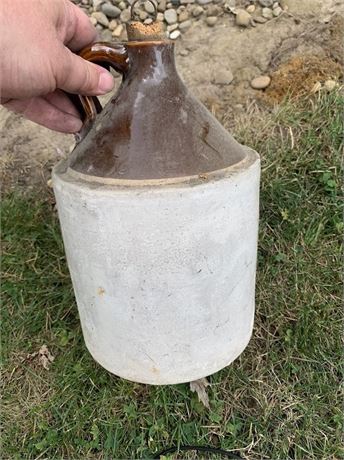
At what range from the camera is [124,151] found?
1155 mm

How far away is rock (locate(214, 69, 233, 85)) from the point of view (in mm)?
2264

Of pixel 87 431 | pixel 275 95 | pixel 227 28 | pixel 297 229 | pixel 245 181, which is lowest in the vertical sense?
pixel 87 431

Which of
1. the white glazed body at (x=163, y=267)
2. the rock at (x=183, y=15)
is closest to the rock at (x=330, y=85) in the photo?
the rock at (x=183, y=15)

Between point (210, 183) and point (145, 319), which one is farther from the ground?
point (210, 183)

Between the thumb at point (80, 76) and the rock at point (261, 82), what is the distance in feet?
3.48

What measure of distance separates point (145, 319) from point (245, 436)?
75 centimetres

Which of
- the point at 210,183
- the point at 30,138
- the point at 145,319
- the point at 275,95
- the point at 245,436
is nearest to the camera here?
the point at 210,183

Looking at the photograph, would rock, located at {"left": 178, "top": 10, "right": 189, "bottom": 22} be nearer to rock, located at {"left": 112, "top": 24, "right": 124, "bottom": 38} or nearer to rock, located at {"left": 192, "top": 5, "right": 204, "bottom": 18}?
rock, located at {"left": 192, "top": 5, "right": 204, "bottom": 18}

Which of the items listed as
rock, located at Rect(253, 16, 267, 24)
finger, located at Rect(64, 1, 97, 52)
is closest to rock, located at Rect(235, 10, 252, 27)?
rock, located at Rect(253, 16, 267, 24)

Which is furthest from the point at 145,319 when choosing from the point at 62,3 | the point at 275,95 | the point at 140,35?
the point at 275,95

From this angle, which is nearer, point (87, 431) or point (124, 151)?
point (124, 151)

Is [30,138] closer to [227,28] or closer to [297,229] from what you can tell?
[227,28]

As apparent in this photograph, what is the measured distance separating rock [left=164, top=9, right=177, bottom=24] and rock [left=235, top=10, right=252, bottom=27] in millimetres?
279

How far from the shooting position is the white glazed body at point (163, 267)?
1.12m
